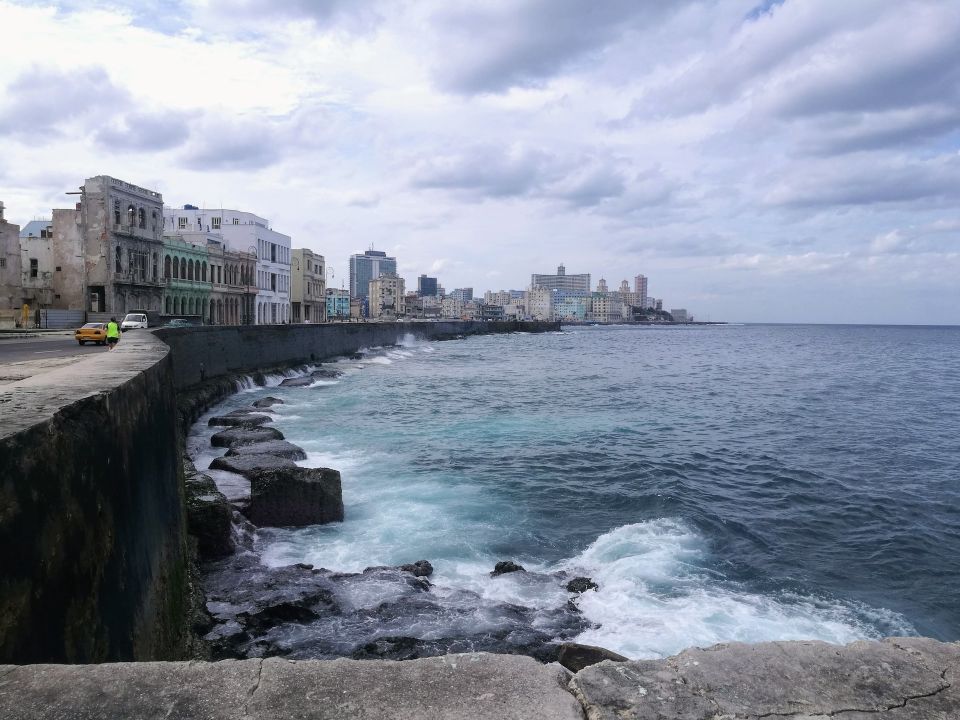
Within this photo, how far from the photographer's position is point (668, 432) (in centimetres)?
2359

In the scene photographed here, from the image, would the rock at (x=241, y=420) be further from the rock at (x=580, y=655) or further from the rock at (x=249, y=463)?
the rock at (x=580, y=655)

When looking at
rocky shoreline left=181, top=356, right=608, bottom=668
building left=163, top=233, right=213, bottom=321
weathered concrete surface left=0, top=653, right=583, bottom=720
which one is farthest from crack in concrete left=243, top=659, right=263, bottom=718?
building left=163, top=233, right=213, bottom=321

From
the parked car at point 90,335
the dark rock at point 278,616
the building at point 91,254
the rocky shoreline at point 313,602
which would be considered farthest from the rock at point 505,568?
the building at point 91,254

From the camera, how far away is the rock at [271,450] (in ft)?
49.2

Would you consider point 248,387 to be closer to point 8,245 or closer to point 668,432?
point 668,432

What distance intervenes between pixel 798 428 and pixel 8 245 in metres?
47.5

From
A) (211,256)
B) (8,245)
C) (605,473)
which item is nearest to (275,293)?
(211,256)

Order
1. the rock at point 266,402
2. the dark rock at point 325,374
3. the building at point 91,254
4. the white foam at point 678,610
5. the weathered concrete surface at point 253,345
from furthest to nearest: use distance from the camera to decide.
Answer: the building at point 91,254, the dark rock at point 325,374, the weathered concrete surface at point 253,345, the rock at point 266,402, the white foam at point 678,610

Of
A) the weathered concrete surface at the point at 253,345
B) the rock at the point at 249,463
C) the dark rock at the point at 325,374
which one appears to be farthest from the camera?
the dark rock at the point at 325,374

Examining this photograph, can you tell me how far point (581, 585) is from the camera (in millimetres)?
9961

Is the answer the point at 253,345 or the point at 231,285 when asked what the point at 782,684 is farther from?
the point at 231,285

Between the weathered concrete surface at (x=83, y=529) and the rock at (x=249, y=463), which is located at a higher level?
the weathered concrete surface at (x=83, y=529)

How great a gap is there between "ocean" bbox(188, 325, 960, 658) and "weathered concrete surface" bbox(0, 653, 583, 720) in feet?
17.6

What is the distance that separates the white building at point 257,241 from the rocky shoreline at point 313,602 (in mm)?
62235
